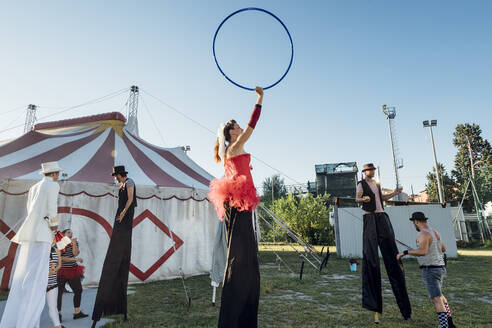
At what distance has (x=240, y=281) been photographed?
2064 millimetres

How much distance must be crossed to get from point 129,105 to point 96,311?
919cm

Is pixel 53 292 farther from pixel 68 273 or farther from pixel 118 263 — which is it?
pixel 118 263

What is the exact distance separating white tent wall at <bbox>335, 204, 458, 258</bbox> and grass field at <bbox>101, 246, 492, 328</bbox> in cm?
527

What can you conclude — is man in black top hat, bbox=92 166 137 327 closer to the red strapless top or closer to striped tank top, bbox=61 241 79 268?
striped tank top, bbox=61 241 79 268

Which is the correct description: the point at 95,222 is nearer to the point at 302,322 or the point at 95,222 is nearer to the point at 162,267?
the point at 162,267

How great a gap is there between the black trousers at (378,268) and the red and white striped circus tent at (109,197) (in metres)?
3.65

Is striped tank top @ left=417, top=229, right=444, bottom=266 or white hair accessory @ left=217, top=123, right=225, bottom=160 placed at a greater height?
white hair accessory @ left=217, top=123, right=225, bottom=160

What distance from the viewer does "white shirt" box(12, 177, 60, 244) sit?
307cm

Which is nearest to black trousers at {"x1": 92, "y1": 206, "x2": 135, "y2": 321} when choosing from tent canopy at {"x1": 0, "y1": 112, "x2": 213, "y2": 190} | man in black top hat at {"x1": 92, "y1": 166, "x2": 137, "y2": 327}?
man in black top hat at {"x1": 92, "y1": 166, "x2": 137, "y2": 327}

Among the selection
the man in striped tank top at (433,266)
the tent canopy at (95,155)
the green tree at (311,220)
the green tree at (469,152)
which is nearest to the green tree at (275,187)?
the green tree at (311,220)

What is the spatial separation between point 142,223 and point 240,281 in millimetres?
5679

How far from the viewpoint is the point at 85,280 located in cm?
628

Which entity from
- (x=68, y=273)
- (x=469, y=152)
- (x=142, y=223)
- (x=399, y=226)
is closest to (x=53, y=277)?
(x=68, y=273)

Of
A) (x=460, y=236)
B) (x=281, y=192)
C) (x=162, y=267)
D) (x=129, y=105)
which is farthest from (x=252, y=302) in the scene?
→ (x=281, y=192)
